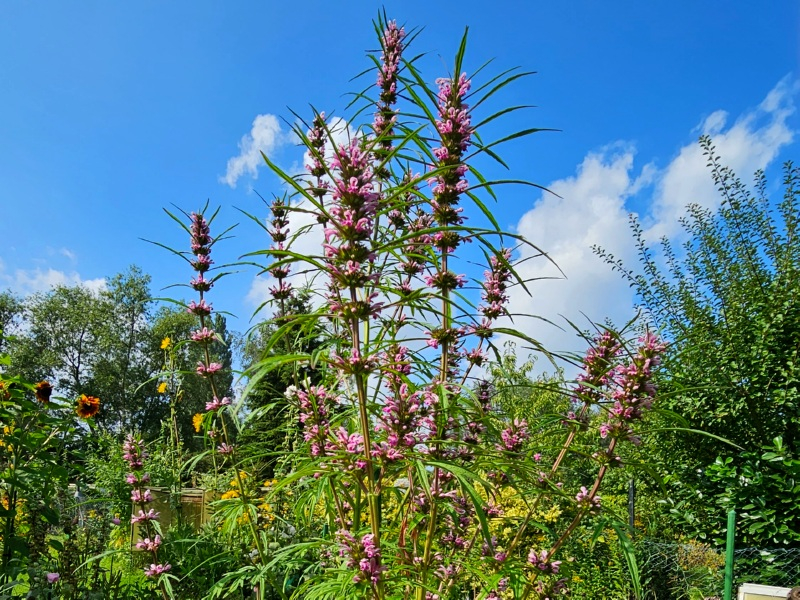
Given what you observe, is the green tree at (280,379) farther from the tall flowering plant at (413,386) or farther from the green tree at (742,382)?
the green tree at (742,382)

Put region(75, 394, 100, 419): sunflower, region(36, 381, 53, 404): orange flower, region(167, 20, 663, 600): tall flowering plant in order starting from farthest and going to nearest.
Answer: region(75, 394, 100, 419): sunflower → region(36, 381, 53, 404): orange flower → region(167, 20, 663, 600): tall flowering plant

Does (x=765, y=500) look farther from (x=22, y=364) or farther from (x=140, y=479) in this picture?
(x=22, y=364)

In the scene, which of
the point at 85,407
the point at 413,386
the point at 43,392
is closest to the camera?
the point at 413,386

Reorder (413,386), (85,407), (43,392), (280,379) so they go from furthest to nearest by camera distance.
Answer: (85,407) < (43,392) < (280,379) < (413,386)

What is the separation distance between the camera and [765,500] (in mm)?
4320

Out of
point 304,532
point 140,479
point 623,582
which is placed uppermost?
point 140,479

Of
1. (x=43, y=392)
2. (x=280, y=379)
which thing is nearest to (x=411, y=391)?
(x=280, y=379)

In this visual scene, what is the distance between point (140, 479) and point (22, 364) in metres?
26.5

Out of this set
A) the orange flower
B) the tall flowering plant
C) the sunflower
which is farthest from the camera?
the sunflower

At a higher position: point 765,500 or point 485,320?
point 485,320

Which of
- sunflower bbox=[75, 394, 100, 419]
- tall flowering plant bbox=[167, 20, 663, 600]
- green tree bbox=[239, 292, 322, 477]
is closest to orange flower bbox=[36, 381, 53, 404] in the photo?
sunflower bbox=[75, 394, 100, 419]

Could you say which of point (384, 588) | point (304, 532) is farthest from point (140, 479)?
point (384, 588)

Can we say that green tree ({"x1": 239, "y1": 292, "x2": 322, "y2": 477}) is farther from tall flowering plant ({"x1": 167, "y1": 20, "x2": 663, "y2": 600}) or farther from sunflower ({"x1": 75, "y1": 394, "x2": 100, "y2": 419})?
sunflower ({"x1": 75, "y1": 394, "x2": 100, "y2": 419})

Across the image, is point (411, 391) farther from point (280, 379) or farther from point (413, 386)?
point (280, 379)
